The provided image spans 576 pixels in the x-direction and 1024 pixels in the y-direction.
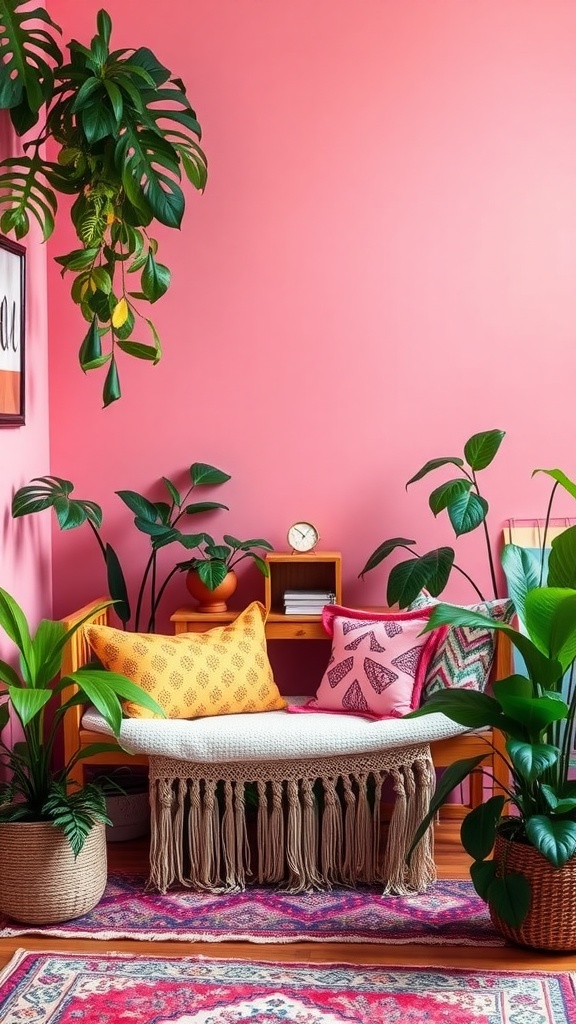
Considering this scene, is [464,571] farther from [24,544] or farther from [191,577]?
[24,544]

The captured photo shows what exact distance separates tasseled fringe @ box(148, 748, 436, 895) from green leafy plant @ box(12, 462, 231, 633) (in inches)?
28.9

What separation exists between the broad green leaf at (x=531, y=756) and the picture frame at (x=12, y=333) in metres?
1.92

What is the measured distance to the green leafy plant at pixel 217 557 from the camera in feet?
12.5

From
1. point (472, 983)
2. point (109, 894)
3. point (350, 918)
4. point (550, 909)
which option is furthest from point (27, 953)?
point (550, 909)

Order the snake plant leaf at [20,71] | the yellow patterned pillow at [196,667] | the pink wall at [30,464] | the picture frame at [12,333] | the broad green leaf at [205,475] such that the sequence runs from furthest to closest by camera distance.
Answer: the broad green leaf at [205,475] < the pink wall at [30,464] < the picture frame at [12,333] < the yellow patterned pillow at [196,667] < the snake plant leaf at [20,71]

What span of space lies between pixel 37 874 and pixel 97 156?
86.0 inches

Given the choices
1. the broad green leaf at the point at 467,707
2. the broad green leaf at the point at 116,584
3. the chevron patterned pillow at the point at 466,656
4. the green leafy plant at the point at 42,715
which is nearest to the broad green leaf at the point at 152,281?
the broad green leaf at the point at 116,584

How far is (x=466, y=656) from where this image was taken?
362 cm

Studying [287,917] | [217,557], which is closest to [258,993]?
[287,917]

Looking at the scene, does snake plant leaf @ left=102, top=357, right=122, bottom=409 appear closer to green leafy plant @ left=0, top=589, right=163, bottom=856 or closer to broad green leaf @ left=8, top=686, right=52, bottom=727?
green leafy plant @ left=0, top=589, right=163, bottom=856

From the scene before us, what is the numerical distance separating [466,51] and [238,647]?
2299 millimetres

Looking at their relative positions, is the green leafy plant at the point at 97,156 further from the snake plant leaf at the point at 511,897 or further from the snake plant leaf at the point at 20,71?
the snake plant leaf at the point at 511,897

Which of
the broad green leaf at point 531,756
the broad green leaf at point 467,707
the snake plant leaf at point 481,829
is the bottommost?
the snake plant leaf at point 481,829

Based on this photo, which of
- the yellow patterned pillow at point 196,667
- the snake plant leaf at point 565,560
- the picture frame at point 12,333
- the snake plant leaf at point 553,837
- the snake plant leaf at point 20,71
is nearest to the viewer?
the snake plant leaf at point 553,837
